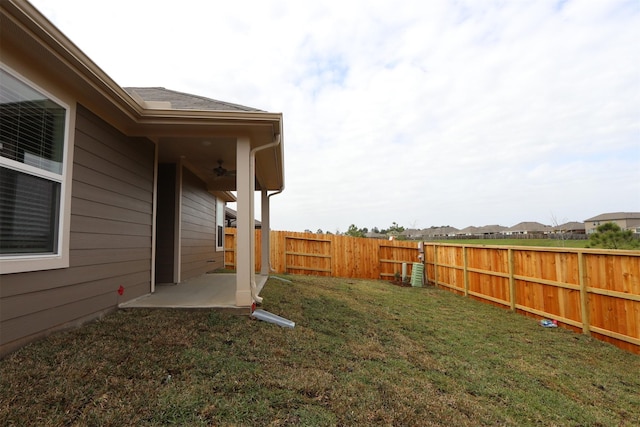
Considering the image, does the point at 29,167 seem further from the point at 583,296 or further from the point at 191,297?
the point at 583,296

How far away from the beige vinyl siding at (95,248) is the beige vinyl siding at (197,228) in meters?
1.87

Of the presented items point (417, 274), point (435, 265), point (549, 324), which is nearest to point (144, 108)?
point (549, 324)

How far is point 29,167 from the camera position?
2.36m

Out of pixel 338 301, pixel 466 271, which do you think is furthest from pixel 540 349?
pixel 466 271

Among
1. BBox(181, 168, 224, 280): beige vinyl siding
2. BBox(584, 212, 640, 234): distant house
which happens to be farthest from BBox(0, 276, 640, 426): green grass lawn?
BBox(584, 212, 640, 234): distant house

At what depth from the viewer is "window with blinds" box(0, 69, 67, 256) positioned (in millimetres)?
2188

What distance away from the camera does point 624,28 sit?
16.6ft

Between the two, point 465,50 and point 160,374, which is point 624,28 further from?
point 160,374

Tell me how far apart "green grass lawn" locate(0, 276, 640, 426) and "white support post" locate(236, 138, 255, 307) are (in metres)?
0.32

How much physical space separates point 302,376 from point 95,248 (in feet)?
8.56

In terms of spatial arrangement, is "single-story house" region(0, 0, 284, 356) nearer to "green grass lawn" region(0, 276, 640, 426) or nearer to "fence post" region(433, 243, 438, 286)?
"green grass lawn" region(0, 276, 640, 426)

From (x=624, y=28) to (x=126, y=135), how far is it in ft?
26.9

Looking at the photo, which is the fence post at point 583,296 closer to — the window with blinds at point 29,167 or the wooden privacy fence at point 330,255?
the wooden privacy fence at point 330,255

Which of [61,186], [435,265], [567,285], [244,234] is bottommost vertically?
[435,265]
